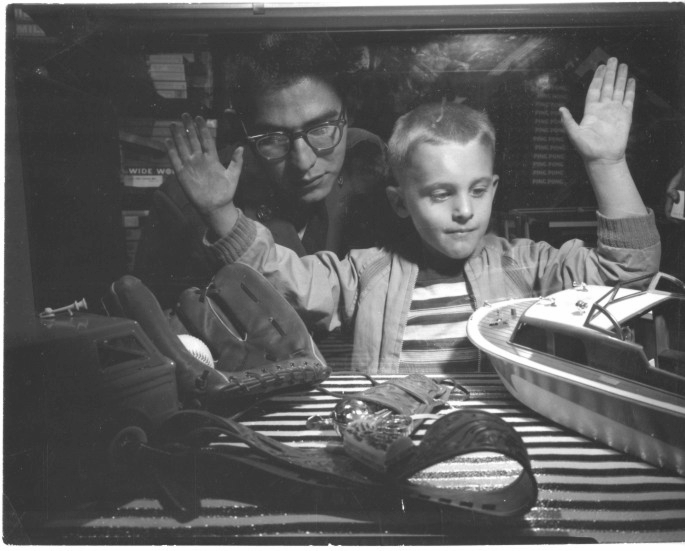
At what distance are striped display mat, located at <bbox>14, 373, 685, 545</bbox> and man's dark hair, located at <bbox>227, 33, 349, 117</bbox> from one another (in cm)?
102

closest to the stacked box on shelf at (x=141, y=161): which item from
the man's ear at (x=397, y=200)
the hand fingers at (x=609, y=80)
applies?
the man's ear at (x=397, y=200)

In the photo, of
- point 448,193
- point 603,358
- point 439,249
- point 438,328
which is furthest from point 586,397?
point 448,193

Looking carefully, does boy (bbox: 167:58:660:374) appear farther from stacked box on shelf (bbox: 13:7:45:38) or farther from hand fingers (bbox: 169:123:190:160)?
stacked box on shelf (bbox: 13:7:45:38)

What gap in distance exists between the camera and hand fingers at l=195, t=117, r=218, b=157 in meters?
1.70

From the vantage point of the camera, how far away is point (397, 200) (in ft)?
5.74

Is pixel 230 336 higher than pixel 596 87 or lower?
lower

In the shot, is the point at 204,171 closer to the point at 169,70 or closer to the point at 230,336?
the point at 169,70

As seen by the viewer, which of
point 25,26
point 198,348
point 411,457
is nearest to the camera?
point 411,457

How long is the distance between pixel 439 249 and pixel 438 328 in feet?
0.80

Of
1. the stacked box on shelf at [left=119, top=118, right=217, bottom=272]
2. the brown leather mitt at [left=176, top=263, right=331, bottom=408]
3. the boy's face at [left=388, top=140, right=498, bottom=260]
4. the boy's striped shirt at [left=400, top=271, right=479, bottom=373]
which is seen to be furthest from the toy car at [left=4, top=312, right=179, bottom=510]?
the boy's face at [left=388, top=140, right=498, bottom=260]

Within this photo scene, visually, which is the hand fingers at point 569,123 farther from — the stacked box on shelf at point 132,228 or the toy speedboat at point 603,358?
the stacked box on shelf at point 132,228

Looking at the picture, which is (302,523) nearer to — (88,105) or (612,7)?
(88,105)

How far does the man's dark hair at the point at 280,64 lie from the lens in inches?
65.1

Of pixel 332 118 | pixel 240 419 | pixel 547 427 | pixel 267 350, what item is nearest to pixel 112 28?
pixel 332 118
